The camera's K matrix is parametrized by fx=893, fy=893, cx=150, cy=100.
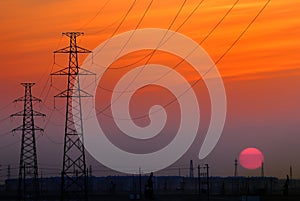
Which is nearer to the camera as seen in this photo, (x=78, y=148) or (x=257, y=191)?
(x=78, y=148)

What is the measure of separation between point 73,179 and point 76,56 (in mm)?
13766

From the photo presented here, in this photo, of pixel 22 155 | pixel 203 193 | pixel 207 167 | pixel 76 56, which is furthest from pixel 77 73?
pixel 203 193

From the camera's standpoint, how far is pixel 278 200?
113m

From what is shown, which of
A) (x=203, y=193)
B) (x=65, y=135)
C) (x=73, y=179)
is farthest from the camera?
(x=203, y=193)

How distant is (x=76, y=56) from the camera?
319ft

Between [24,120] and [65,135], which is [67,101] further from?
[24,120]

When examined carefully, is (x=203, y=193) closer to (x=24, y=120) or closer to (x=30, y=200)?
(x=30, y=200)

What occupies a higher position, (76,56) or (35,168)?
(76,56)

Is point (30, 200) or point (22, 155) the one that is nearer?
point (22, 155)

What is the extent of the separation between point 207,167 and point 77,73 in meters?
31.3

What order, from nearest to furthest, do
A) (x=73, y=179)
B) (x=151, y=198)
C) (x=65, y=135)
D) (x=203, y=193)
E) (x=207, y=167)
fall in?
(x=65, y=135) → (x=73, y=179) → (x=207, y=167) → (x=151, y=198) → (x=203, y=193)

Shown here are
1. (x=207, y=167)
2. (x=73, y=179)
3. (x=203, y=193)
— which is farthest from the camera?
(x=203, y=193)

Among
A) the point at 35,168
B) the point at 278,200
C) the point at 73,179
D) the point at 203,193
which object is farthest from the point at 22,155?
the point at 203,193

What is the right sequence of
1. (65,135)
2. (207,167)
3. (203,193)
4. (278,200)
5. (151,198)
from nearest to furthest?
(65,135), (278,200), (207,167), (151,198), (203,193)
